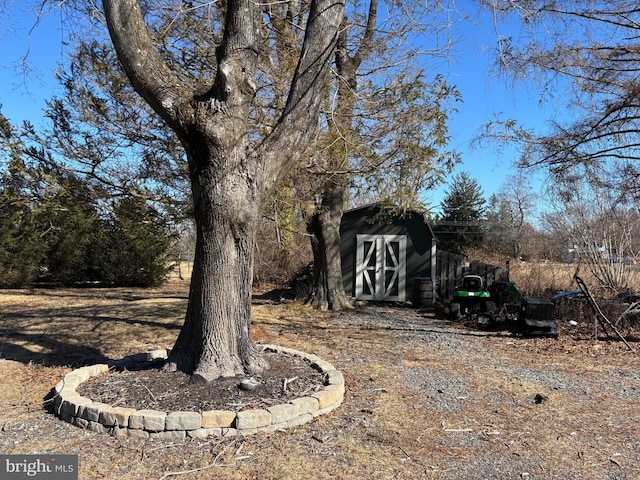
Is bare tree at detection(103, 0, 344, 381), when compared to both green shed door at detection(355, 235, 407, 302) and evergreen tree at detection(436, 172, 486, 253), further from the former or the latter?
evergreen tree at detection(436, 172, 486, 253)

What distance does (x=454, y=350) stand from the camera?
705cm

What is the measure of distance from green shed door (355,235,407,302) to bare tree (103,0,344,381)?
29.5 feet

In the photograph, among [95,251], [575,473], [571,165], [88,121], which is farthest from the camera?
[95,251]

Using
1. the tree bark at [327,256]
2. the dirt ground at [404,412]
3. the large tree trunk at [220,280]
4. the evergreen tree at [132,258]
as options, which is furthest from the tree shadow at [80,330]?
the evergreen tree at [132,258]

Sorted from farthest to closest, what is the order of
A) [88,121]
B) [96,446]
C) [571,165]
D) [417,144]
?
[571,165] → [417,144] → [88,121] → [96,446]

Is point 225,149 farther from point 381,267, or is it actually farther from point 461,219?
point 461,219

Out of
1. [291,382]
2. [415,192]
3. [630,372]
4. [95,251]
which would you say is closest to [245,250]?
[291,382]

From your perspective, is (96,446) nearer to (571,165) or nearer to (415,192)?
(415,192)

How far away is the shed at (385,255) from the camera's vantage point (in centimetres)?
1362

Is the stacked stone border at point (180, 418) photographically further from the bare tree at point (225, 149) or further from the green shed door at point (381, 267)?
the green shed door at point (381, 267)

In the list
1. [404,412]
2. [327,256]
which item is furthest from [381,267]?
[404,412]

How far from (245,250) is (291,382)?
140 centimetres

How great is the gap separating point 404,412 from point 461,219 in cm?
2638

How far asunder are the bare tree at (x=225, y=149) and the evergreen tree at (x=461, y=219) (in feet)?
75.9
